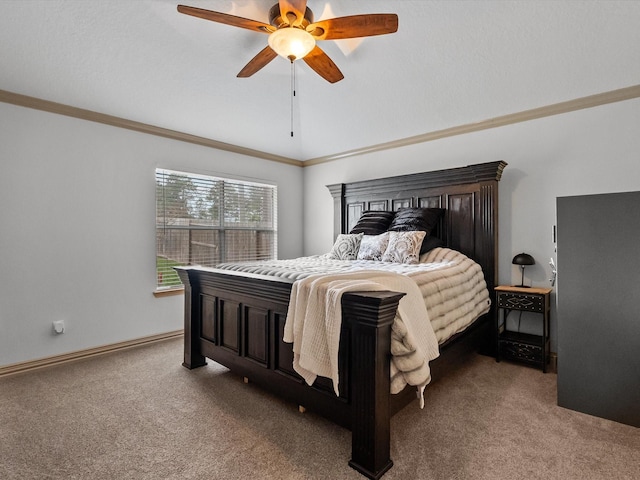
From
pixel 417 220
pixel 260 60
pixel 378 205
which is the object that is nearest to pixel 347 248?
pixel 417 220

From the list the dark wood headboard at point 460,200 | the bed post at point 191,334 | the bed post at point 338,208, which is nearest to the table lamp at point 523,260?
the dark wood headboard at point 460,200

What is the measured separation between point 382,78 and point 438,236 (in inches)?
69.2

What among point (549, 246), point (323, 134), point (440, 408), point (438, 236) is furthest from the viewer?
point (323, 134)

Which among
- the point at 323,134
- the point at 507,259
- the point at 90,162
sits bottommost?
the point at 507,259

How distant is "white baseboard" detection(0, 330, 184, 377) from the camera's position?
2.89 meters

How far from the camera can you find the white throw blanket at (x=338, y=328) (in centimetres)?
165

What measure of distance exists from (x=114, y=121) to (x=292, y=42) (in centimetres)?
240

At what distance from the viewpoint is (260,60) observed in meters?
2.41

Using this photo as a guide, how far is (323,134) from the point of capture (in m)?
4.50

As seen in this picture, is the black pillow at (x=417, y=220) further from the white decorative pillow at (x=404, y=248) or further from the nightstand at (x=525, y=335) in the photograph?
the nightstand at (x=525, y=335)

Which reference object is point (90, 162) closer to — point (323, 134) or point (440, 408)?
point (323, 134)

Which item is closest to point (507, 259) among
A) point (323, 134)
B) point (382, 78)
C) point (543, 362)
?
point (543, 362)

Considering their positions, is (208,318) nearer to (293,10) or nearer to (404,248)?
(404,248)

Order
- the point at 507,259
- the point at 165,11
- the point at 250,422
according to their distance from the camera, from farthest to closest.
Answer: the point at 507,259
the point at 165,11
the point at 250,422
